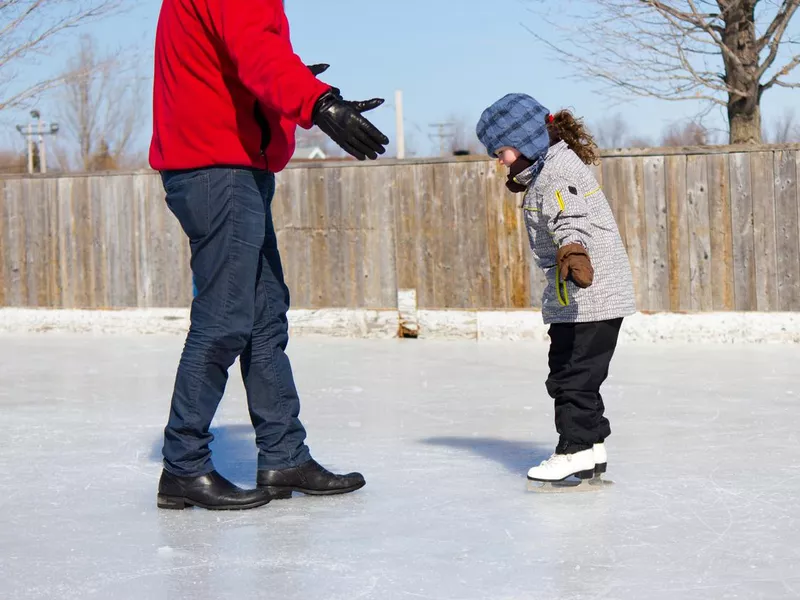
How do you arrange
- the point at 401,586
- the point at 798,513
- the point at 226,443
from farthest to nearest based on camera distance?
the point at 226,443 < the point at 798,513 < the point at 401,586

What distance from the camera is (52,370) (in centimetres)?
666

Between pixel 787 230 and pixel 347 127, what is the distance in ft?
17.9

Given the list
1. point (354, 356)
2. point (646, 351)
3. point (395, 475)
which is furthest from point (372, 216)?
point (395, 475)

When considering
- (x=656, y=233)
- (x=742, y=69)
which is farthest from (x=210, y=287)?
(x=742, y=69)

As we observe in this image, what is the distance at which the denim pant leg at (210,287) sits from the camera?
3053 mm

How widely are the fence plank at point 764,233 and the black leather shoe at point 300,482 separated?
4.95 m

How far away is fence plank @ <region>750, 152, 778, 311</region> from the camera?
24.6ft

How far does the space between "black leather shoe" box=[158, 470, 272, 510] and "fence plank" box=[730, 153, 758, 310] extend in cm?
513

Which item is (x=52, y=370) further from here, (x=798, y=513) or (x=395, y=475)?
(x=798, y=513)

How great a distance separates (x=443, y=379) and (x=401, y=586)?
11.8ft

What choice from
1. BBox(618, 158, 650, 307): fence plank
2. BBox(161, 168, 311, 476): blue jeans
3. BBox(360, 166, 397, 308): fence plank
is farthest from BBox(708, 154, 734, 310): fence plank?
BBox(161, 168, 311, 476): blue jeans

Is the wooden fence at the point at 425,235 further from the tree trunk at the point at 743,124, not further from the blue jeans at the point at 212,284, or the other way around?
the blue jeans at the point at 212,284

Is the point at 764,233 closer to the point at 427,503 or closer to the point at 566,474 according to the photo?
the point at 566,474

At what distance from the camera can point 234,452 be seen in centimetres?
406
